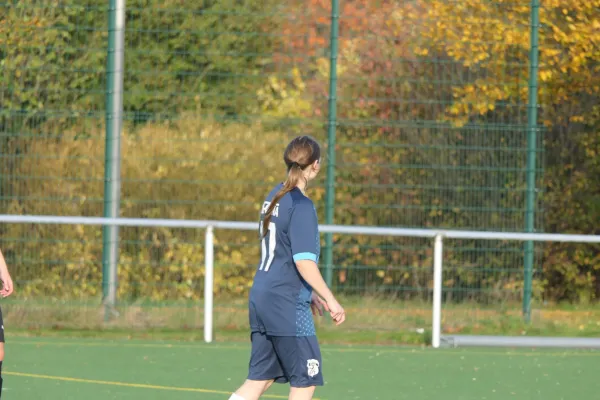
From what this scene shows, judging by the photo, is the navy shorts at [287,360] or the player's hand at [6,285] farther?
the player's hand at [6,285]

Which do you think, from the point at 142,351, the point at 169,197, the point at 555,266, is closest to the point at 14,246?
the point at 169,197

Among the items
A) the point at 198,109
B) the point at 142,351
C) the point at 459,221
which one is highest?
the point at 198,109

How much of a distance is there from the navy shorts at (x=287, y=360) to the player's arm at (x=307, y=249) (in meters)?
0.25

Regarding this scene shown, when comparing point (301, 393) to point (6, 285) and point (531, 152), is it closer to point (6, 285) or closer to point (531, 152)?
point (6, 285)

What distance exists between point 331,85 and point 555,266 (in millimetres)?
Result: 4479

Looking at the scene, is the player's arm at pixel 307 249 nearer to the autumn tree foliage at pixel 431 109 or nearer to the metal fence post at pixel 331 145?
the metal fence post at pixel 331 145

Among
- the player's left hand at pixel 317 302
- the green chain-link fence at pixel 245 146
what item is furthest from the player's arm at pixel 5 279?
the green chain-link fence at pixel 245 146

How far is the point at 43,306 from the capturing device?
38.9 feet

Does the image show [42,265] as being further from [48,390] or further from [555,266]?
[555,266]

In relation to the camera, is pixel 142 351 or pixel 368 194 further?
pixel 368 194

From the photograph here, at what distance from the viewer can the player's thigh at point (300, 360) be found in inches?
239

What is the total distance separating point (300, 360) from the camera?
6.08 meters

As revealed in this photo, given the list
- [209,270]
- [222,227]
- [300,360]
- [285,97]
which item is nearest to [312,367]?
[300,360]

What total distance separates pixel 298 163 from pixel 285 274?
513 mm
